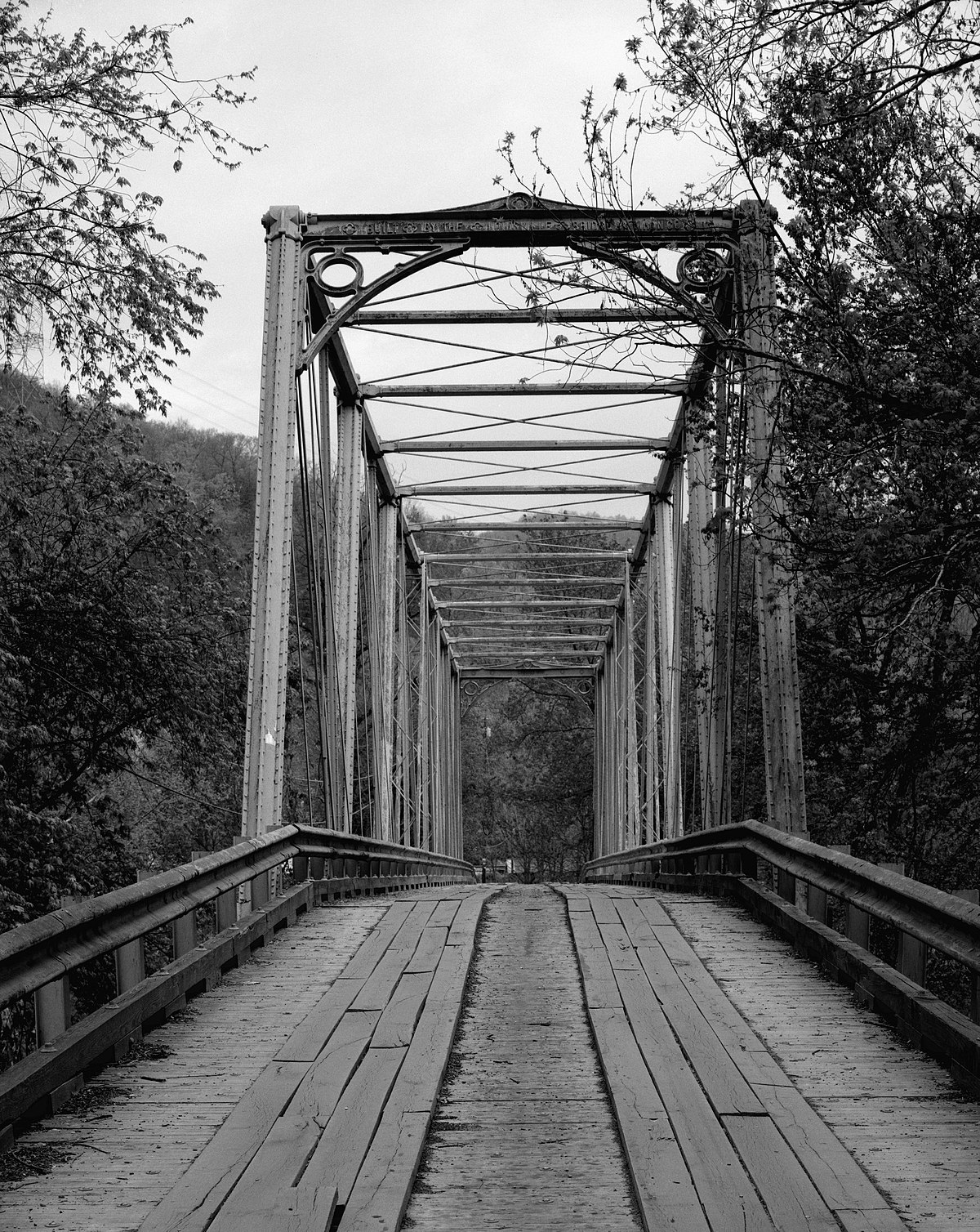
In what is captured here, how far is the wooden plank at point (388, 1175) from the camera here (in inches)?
119

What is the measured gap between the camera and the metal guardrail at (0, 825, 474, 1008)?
3771 millimetres

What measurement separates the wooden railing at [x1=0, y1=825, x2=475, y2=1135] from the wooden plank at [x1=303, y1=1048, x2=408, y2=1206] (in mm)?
866

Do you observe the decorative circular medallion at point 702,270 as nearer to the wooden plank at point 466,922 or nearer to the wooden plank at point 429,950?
the wooden plank at point 466,922

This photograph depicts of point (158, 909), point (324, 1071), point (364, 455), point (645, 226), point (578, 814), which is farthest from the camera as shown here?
point (578, 814)

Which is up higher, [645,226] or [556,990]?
[645,226]

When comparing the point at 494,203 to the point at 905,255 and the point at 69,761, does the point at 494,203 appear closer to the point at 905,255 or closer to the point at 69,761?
the point at 905,255

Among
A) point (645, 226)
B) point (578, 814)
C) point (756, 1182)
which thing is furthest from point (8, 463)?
point (578, 814)

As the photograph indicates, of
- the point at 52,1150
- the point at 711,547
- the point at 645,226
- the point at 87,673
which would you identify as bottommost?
the point at 52,1150

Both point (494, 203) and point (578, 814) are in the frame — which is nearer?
point (494, 203)

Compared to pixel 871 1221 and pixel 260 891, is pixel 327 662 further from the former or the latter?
pixel 871 1221

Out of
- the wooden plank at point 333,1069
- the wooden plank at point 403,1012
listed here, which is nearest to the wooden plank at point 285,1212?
the wooden plank at point 333,1069

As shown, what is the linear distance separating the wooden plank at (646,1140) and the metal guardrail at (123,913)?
174 centimetres

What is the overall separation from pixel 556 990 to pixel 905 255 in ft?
14.2

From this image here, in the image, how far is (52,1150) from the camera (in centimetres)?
358
